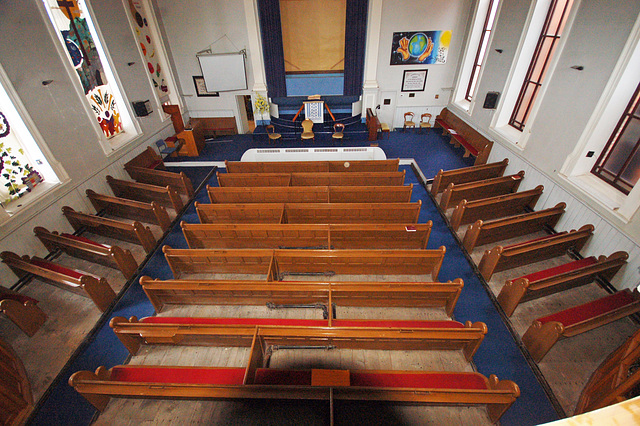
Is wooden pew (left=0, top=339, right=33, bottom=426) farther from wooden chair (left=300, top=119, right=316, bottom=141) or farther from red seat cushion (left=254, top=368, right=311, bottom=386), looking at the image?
wooden chair (left=300, top=119, right=316, bottom=141)

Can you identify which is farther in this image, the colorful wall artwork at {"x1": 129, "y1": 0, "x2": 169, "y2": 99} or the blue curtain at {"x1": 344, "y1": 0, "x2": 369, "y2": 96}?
the blue curtain at {"x1": 344, "y1": 0, "x2": 369, "y2": 96}

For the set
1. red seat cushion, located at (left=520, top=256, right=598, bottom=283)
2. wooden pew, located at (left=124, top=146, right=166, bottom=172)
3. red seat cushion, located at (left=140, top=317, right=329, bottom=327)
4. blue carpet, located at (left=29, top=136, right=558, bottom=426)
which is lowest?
blue carpet, located at (left=29, top=136, right=558, bottom=426)

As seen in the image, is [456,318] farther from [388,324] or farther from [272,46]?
[272,46]

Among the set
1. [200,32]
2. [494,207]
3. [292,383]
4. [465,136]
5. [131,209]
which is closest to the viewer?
[292,383]

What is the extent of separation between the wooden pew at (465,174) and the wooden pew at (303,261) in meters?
2.55

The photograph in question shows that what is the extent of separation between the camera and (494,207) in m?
5.32

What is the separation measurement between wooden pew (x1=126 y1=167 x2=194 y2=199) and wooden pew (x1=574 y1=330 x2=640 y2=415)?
23.5ft

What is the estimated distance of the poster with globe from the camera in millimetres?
8875

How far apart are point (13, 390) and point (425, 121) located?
11.3m

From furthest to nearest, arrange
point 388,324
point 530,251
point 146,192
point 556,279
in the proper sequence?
point 146,192, point 530,251, point 556,279, point 388,324

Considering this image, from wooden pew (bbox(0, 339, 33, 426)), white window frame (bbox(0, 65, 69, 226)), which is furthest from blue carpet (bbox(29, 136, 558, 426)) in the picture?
white window frame (bbox(0, 65, 69, 226))

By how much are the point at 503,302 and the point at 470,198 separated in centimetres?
255

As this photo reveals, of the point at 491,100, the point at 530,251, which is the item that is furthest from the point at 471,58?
the point at 530,251

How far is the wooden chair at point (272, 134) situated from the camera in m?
9.33
